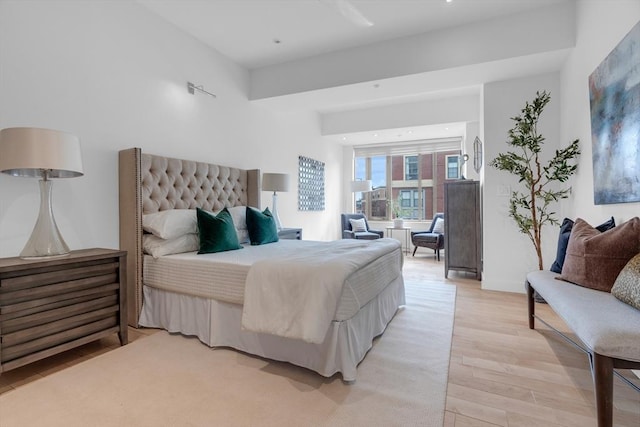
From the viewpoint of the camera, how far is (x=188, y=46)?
3389 mm

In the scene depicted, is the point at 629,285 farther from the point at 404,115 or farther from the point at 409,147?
the point at 409,147

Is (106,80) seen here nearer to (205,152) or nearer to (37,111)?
(37,111)

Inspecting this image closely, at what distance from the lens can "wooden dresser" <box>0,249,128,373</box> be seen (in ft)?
5.73

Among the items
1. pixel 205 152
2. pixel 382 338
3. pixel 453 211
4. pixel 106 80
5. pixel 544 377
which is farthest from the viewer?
pixel 453 211

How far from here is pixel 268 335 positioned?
6.73ft

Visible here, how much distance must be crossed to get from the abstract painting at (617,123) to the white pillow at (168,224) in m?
3.25

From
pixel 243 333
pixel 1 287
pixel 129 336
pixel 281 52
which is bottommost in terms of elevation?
pixel 129 336

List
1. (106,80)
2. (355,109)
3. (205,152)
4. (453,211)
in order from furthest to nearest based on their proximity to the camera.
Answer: (355,109), (453,211), (205,152), (106,80)

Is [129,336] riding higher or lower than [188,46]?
lower

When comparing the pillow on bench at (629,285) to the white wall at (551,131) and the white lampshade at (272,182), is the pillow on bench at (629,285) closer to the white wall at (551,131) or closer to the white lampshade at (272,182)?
the white wall at (551,131)

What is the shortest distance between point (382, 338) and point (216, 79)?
3.42 meters

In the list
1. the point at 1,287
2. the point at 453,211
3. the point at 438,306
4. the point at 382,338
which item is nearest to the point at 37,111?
the point at 1,287

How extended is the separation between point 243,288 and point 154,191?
1501 millimetres

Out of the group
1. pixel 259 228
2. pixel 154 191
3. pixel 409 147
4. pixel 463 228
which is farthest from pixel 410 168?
pixel 154 191
